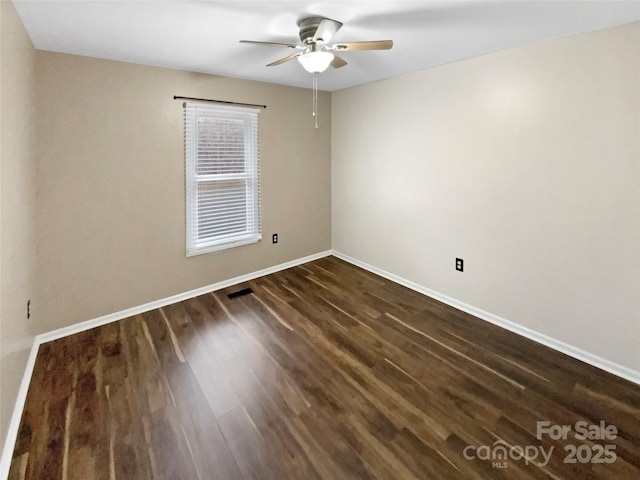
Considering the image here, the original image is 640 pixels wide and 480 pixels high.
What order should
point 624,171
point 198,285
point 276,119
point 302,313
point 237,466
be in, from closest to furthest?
point 237,466
point 624,171
point 302,313
point 198,285
point 276,119

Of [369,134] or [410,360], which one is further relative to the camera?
[369,134]

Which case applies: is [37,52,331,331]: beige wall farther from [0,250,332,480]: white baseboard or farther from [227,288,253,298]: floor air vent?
[227,288,253,298]: floor air vent

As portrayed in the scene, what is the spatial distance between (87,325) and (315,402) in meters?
2.20

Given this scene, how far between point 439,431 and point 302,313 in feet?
5.12

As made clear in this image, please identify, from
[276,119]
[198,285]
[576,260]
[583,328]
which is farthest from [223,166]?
[583,328]

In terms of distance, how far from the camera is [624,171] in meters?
2.02

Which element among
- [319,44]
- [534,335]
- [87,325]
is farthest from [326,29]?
[87,325]

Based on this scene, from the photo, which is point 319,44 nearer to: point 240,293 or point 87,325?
point 240,293

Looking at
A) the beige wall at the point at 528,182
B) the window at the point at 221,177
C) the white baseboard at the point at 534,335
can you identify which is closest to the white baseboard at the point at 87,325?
the window at the point at 221,177

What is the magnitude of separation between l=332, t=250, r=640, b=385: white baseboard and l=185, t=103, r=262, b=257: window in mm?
1897

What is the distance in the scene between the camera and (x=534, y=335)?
2562 millimetres

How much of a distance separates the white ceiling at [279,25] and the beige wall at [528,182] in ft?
0.85

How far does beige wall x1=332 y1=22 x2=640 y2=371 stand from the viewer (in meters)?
2.05

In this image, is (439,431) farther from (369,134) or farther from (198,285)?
(369,134)
